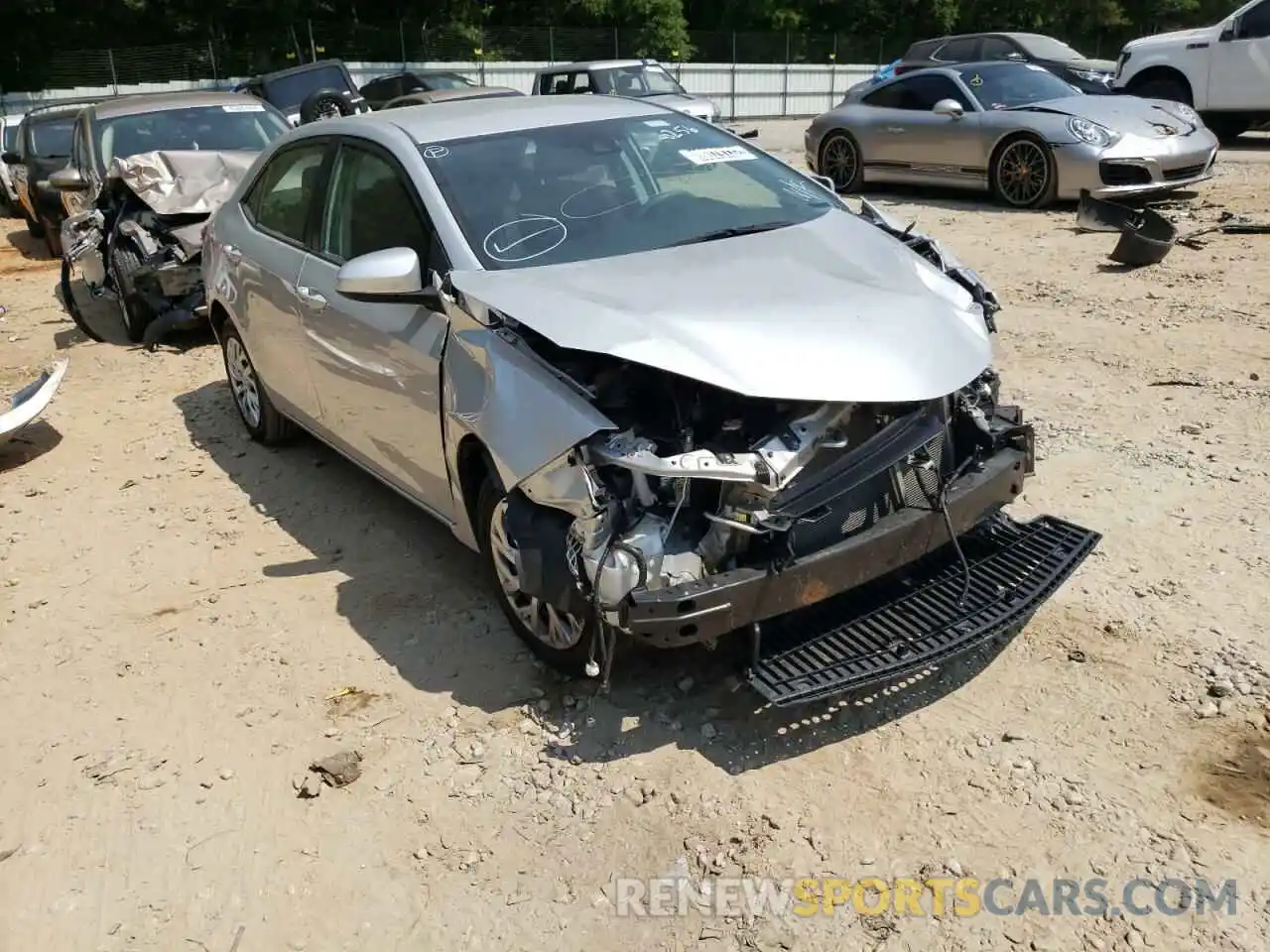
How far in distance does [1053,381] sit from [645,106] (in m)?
2.76

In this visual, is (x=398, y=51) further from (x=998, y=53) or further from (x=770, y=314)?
(x=770, y=314)

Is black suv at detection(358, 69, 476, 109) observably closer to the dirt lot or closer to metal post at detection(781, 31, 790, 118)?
the dirt lot

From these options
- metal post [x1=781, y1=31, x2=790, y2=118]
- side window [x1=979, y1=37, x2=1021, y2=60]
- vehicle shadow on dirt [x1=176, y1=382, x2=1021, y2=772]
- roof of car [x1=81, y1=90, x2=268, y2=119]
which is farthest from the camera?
metal post [x1=781, y1=31, x2=790, y2=118]

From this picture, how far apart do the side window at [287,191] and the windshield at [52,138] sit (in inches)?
376

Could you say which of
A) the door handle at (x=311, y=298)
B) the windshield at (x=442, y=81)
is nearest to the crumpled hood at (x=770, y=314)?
the door handle at (x=311, y=298)

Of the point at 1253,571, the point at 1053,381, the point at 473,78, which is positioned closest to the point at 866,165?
the point at 1053,381

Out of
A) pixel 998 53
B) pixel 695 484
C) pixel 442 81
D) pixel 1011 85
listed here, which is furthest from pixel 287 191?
pixel 998 53

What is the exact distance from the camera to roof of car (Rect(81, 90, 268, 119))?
31.6 ft

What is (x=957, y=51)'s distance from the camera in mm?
20062

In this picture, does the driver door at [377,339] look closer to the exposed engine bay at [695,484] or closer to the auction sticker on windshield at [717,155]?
the exposed engine bay at [695,484]

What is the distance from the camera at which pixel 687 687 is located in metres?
3.63

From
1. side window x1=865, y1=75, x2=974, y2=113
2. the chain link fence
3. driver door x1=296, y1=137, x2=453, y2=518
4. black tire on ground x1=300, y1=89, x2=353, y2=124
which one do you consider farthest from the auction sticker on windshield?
the chain link fence

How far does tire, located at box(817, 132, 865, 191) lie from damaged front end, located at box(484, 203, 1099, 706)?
9945 millimetres

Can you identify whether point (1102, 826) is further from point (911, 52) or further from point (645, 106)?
point (911, 52)
